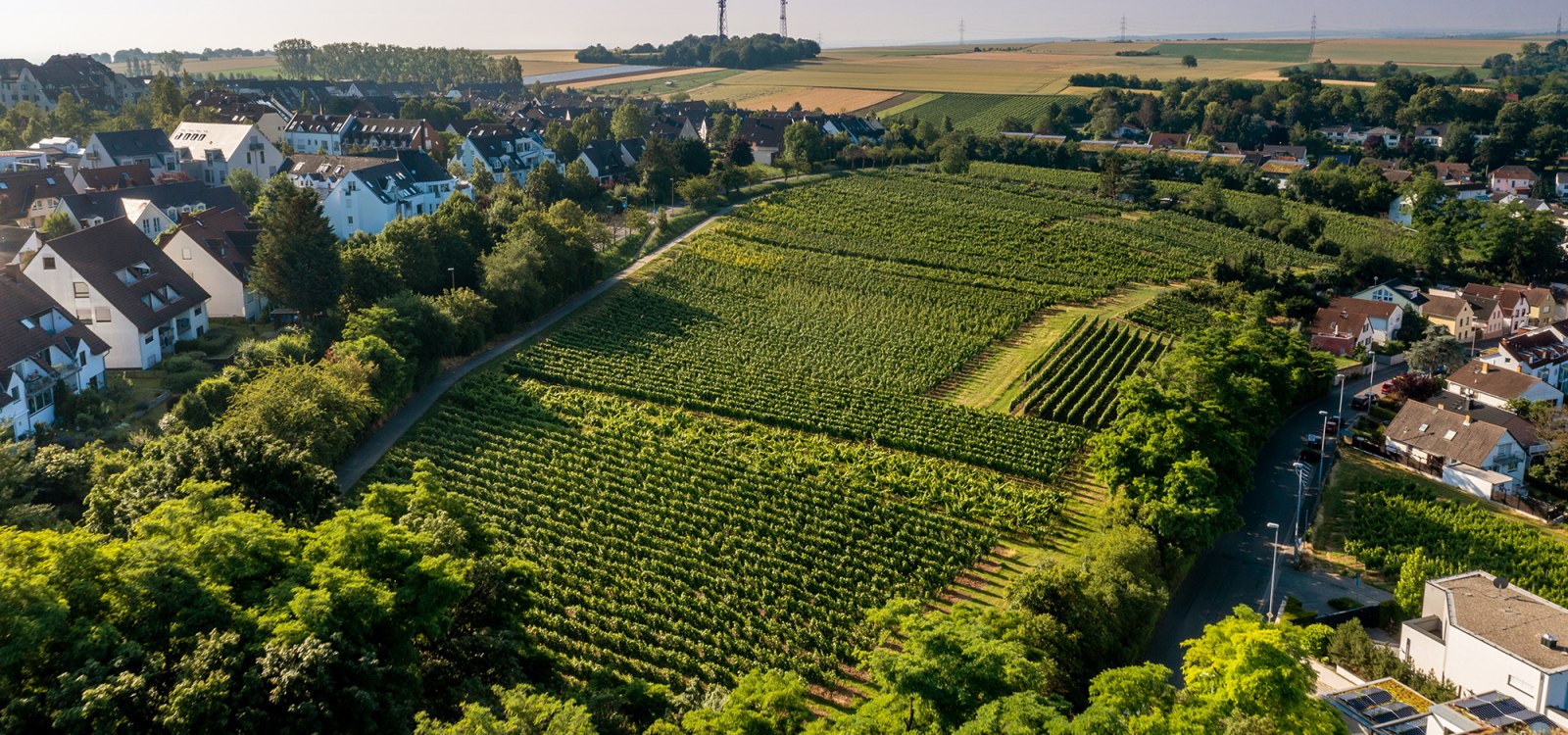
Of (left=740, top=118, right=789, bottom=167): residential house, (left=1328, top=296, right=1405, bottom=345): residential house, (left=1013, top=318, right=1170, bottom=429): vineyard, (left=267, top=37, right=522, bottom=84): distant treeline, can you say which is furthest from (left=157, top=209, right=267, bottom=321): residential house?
(left=267, top=37, right=522, bottom=84): distant treeline

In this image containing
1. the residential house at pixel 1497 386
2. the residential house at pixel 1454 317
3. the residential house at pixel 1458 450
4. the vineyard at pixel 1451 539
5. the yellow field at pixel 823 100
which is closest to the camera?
the vineyard at pixel 1451 539

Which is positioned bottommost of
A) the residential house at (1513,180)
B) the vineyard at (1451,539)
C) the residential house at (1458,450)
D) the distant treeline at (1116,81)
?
the vineyard at (1451,539)

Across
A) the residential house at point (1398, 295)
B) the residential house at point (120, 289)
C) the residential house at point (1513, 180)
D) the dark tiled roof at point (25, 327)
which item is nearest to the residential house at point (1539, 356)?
the residential house at point (1398, 295)

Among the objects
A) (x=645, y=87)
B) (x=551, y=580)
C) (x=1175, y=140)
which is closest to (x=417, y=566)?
(x=551, y=580)

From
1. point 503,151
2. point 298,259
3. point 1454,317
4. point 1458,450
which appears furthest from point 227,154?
point 1454,317

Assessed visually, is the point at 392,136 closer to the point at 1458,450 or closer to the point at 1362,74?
the point at 1458,450

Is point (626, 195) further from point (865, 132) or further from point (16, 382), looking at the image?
point (16, 382)

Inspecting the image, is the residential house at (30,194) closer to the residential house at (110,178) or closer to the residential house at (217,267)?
the residential house at (110,178)
